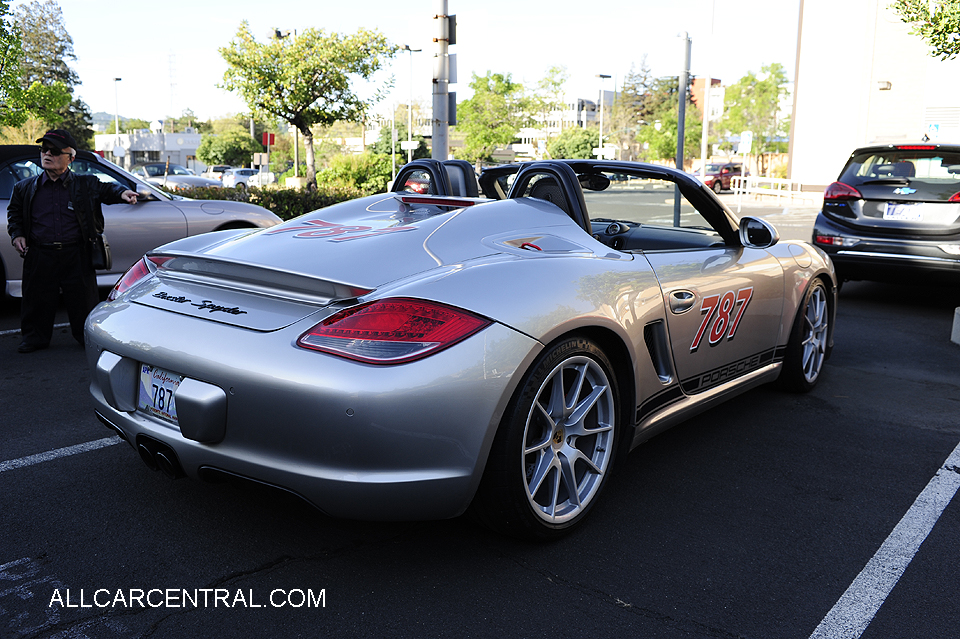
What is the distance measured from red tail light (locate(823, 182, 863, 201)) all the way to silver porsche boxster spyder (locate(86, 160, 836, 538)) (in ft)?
16.4

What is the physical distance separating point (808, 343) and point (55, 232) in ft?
16.5

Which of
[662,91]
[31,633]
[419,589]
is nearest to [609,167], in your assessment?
Answer: [419,589]

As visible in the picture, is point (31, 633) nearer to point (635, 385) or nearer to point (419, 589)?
point (419, 589)

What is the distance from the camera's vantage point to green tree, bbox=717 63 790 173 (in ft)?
207

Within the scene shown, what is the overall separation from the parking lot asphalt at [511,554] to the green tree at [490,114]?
1856 inches

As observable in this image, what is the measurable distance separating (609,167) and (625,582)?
6.72 feet

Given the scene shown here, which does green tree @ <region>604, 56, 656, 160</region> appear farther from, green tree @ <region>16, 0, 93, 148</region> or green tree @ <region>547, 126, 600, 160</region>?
green tree @ <region>16, 0, 93, 148</region>

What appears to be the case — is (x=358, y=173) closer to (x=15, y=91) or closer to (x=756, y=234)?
(x=15, y=91)

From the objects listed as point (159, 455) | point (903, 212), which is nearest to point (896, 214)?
point (903, 212)

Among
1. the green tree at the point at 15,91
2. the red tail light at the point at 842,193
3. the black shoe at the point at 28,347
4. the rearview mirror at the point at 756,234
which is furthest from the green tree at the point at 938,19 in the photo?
the green tree at the point at 15,91

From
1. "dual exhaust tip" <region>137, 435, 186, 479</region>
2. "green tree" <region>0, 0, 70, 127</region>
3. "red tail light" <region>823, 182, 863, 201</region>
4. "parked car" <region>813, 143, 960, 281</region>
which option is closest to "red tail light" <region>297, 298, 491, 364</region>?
"dual exhaust tip" <region>137, 435, 186, 479</region>

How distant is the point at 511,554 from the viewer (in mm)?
2832

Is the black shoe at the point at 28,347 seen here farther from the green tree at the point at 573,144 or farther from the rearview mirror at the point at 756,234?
the green tree at the point at 573,144

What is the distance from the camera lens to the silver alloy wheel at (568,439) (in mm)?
2781
